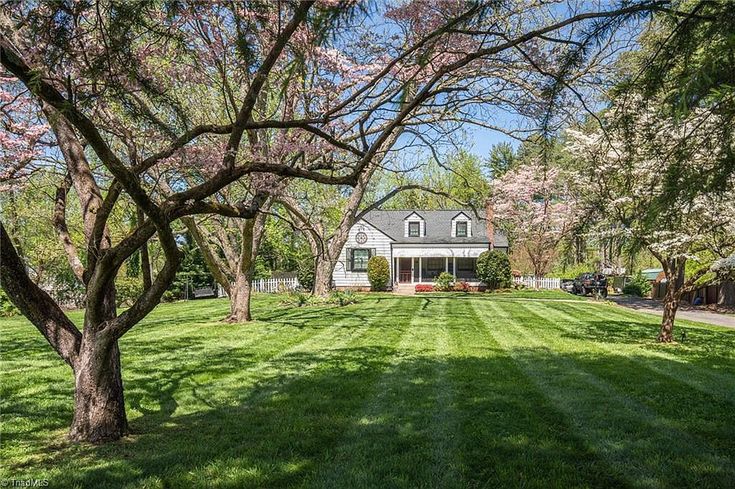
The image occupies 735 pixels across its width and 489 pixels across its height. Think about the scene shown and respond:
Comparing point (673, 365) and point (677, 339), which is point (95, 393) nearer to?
point (673, 365)

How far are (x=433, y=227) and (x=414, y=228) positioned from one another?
48.9 inches

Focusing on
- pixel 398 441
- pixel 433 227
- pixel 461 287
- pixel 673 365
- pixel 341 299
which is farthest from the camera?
pixel 433 227

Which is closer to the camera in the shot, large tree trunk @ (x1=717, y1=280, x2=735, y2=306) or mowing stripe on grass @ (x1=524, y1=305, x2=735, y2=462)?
mowing stripe on grass @ (x1=524, y1=305, x2=735, y2=462)

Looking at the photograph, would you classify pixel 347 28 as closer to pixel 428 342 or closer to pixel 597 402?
pixel 597 402

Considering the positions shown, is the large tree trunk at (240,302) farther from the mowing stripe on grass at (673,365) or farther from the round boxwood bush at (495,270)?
the round boxwood bush at (495,270)

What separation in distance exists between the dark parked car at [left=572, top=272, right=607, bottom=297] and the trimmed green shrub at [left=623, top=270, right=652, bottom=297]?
200 cm

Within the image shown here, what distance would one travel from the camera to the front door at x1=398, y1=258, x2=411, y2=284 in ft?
104

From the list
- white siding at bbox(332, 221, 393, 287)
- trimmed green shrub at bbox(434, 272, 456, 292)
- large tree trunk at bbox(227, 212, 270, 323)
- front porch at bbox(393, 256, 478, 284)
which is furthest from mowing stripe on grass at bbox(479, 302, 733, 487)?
front porch at bbox(393, 256, 478, 284)

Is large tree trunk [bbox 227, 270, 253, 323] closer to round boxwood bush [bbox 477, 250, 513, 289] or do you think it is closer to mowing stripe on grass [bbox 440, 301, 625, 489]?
mowing stripe on grass [bbox 440, 301, 625, 489]

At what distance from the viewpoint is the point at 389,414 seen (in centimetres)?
471

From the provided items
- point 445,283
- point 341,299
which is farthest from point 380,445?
point 445,283

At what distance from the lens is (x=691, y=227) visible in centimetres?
929

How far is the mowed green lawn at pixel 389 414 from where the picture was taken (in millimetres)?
3309

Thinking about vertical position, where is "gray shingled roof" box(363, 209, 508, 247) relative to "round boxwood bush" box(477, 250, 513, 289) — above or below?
above
